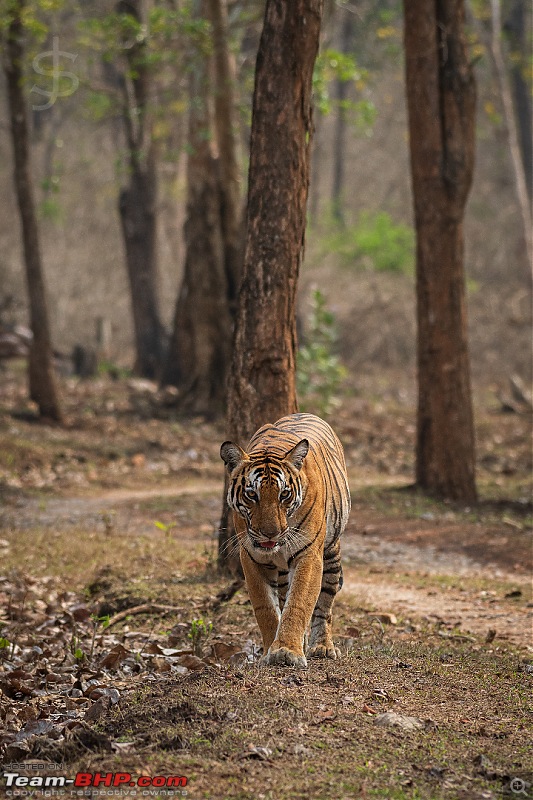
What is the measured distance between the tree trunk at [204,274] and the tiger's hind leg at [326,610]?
39.4 ft

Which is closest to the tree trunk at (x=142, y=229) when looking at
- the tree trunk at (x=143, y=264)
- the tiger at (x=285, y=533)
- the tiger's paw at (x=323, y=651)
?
→ the tree trunk at (x=143, y=264)

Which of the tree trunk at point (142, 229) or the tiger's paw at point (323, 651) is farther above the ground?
the tree trunk at point (142, 229)

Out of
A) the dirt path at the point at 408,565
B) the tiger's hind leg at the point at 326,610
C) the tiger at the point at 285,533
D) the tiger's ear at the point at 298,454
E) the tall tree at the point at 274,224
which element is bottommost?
the dirt path at the point at 408,565

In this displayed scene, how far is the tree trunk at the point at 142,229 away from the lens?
22.1 meters

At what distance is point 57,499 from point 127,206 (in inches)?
452

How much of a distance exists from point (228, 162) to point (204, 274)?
1.91 metres

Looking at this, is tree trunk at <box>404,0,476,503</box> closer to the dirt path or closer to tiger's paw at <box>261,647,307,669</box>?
the dirt path

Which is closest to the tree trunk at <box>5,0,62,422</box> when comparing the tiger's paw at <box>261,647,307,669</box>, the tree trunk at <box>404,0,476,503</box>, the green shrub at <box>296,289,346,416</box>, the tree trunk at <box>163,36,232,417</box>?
the tree trunk at <box>163,36,232,417</box>

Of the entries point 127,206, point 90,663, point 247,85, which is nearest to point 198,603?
point 90,663

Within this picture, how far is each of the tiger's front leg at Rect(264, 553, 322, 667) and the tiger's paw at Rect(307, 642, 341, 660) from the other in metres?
0.52

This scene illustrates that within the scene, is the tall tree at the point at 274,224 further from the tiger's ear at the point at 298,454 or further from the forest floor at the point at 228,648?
the tiger's ear at the point at 298,454

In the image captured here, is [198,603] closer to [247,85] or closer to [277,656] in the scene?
[277,656]

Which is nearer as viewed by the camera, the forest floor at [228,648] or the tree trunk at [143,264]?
the forest floor at [228,648]

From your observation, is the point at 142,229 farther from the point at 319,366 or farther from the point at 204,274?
the point at 319,366
